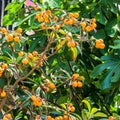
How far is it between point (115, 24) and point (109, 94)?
0.34m

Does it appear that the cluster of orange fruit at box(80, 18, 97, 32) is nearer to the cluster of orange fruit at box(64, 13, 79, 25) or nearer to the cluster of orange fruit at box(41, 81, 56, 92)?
the cluster of orange fruit at box(64, 13, 79, 25)

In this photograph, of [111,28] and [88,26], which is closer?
[88,26]

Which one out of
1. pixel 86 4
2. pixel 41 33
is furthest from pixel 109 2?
pixel 41 33

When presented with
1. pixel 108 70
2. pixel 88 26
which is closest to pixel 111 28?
pixel 108 70

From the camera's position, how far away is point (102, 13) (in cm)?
192

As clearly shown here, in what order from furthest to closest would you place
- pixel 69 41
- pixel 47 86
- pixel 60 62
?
pixel 60 62, pixel 47 86, pixel 69 41

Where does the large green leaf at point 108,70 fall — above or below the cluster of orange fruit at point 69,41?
below

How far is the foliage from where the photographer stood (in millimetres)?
1455

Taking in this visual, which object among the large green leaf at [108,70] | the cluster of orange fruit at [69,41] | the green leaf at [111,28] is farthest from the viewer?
the green leaf at [111,28]

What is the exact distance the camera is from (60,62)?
1.82 m

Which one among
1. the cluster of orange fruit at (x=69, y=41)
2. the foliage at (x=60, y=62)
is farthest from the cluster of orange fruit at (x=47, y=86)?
the cluster of orange fruit at (x=69, y=41)

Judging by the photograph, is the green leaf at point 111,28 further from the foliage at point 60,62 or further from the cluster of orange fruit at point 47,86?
the cluster of orange fruit at point 47,86

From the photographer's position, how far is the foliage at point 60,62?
57.3 inches

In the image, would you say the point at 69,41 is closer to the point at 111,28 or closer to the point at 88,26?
the point at 88,26
